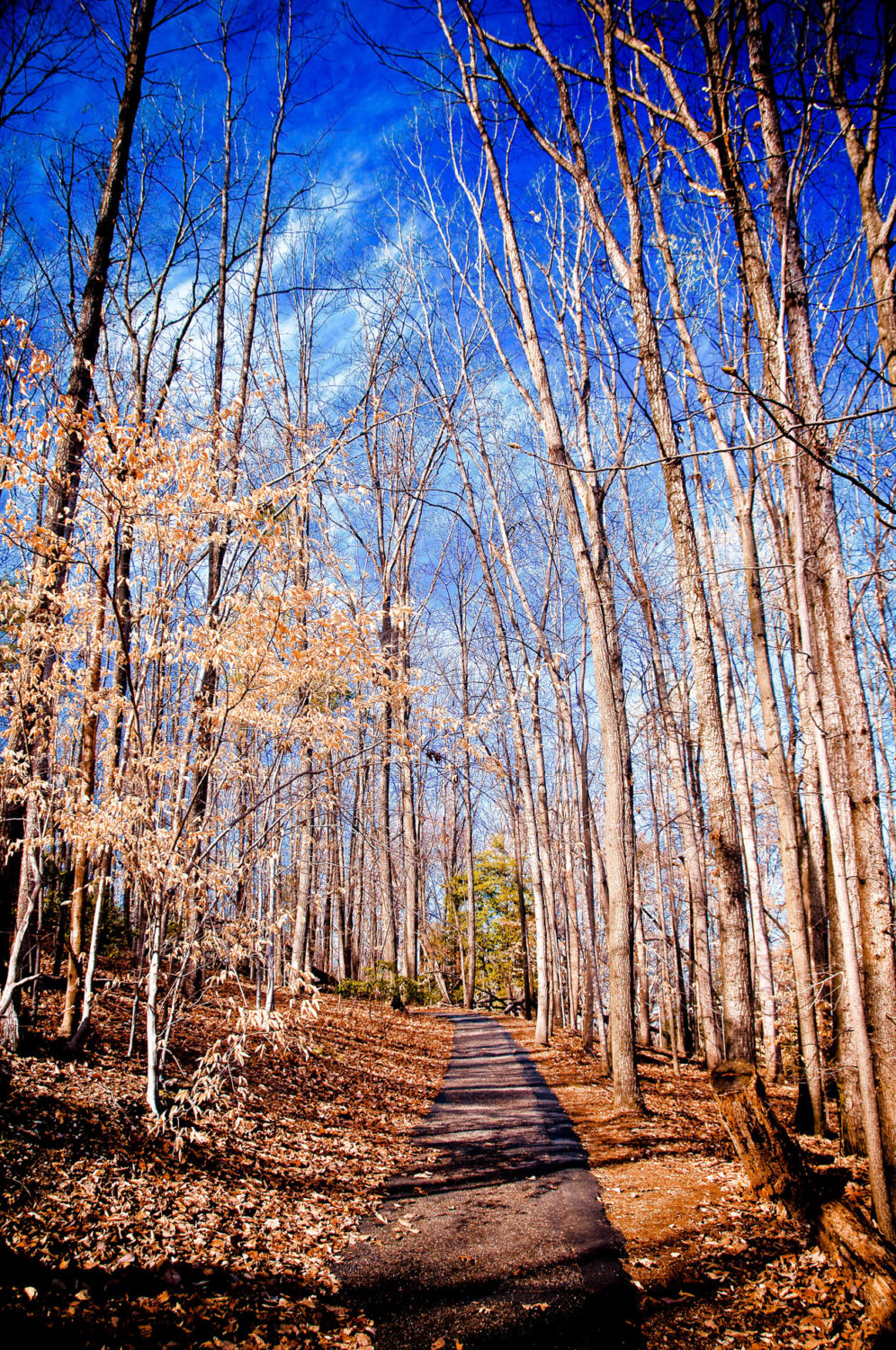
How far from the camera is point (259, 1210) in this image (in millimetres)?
4109

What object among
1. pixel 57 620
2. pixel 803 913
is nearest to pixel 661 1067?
pixel 803 913

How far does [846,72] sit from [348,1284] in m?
7.93

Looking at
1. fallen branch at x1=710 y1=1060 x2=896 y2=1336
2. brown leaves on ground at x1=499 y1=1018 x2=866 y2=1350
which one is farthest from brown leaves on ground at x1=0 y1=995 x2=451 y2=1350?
fallen branch at x1=710 y1=1060 x2=896 y2=1336

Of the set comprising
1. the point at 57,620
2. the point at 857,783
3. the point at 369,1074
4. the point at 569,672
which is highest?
the point at 569,672

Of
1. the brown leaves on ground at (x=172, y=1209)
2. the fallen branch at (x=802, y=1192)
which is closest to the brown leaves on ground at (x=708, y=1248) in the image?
the fallen branch at (x=802, y=1192)

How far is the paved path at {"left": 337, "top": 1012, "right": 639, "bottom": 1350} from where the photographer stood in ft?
9.79

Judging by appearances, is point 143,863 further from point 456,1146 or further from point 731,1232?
point 731,1232

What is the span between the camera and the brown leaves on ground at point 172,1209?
282 cm

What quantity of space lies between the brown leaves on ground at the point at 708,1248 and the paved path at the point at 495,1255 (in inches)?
7.2

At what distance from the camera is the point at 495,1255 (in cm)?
370

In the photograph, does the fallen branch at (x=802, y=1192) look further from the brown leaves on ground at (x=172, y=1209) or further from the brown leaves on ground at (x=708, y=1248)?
the brown leaves on ground at (x=172, y=1209)

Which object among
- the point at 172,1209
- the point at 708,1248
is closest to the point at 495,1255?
the point at 708,1248

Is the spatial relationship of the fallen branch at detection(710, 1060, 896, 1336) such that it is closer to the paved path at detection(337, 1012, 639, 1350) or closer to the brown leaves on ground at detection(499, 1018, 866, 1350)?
the brown leaves on ground at detection(499, 1018, 866, 1350)

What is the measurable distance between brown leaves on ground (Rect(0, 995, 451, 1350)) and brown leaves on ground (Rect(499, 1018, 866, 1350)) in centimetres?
155
